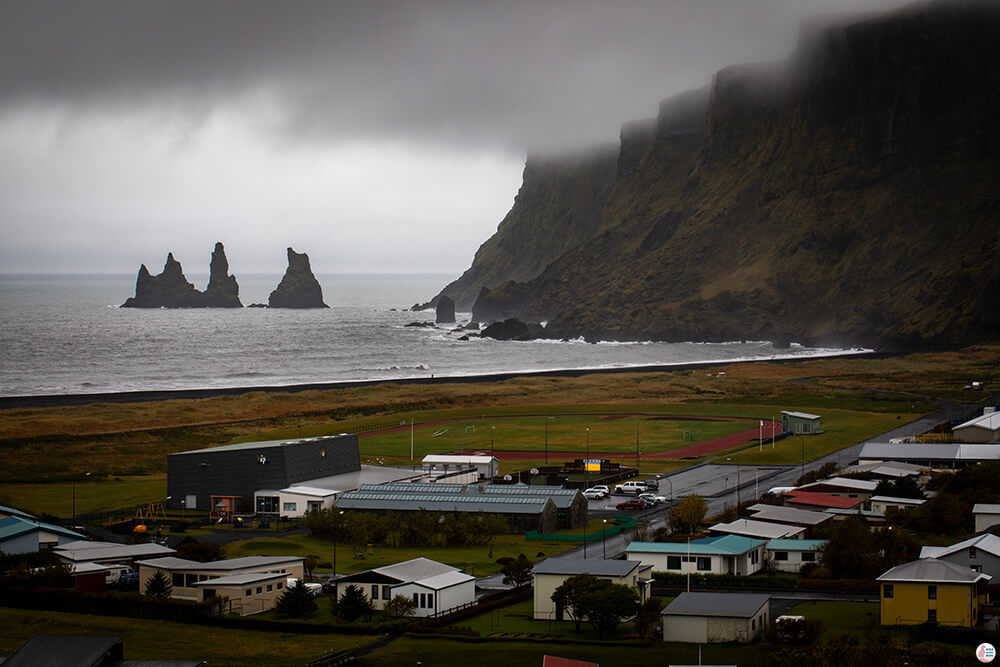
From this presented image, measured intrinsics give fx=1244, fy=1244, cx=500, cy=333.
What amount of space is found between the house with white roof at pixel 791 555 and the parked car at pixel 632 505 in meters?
13.5

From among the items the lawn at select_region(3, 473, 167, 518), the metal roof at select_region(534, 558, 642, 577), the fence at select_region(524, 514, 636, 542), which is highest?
the metal roof at select_region(534, 558, 642, 577)

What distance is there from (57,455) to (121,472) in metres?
9.07

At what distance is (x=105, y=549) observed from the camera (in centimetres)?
Answer: 4741

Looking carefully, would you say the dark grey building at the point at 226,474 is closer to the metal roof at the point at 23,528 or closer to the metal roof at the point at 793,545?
the metal roof at the point at 23,528

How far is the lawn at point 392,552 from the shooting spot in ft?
161

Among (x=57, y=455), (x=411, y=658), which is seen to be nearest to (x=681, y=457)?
(x=57, y=455)

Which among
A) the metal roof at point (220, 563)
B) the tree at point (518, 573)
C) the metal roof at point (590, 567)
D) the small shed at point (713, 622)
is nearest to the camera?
the small shed at point (713, 622)

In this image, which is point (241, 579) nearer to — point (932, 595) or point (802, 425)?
point (932, 595)

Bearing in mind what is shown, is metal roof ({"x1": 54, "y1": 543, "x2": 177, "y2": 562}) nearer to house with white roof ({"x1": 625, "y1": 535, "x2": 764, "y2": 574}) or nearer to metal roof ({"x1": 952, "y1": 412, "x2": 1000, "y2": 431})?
house with white roof ({"x1": 625, "y1": 535, "x2": 764, "y2": 574})

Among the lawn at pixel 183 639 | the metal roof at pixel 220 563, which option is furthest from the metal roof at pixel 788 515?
the lawn at pixel 183 639

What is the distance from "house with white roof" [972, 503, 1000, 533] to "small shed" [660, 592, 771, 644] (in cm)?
1751

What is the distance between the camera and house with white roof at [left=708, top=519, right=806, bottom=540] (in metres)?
50.5

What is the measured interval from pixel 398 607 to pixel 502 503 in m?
18.1

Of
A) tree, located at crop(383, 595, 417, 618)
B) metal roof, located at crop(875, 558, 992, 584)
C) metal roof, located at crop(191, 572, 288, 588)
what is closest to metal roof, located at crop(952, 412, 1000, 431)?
metal roof, located at crop(875, 558, 992, 584)
